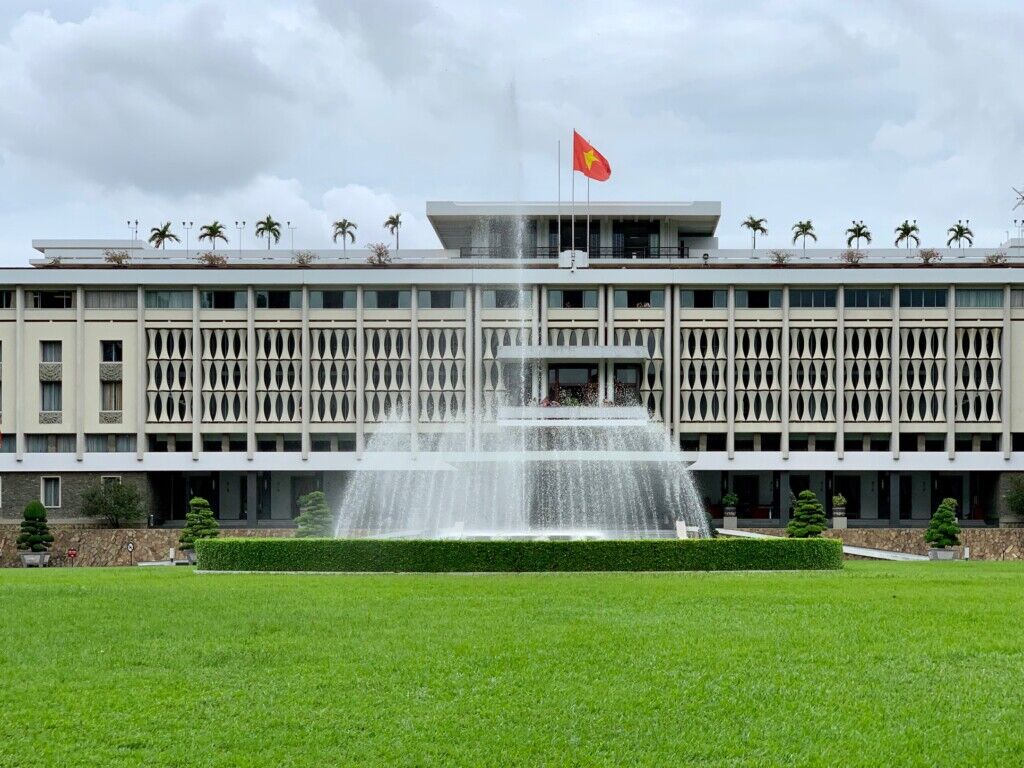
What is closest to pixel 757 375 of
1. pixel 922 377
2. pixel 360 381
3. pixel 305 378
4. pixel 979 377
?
pixel 922 377

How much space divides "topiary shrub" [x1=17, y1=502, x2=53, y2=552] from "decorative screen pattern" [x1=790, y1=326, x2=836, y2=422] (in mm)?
34110

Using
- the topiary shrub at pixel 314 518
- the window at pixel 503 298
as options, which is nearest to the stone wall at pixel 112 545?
the topiary shrub at pixel 314 518

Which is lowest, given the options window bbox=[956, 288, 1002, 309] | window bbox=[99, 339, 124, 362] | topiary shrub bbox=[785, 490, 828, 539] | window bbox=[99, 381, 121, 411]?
topiary shrub bbox=[785, 490, 828, 539]

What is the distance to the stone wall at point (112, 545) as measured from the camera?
52.4 metres

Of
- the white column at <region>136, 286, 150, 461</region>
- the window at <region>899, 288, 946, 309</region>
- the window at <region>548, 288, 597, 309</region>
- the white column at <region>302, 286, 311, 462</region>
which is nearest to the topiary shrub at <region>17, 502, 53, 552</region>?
the white column at <region>136, 286, 150, 461</region>

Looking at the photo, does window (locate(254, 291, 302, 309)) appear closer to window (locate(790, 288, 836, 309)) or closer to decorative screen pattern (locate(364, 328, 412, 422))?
decorative screen pattern (locate(364, 328, 412, 422))

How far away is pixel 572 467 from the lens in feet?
125

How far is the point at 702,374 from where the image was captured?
2382 inches

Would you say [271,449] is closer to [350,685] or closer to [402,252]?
[402,252]

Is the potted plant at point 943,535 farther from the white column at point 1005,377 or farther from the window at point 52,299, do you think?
the window at point 52,299

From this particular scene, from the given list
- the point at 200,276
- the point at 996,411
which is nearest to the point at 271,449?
the point at 200,276

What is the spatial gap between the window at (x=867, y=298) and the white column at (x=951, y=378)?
112 inches

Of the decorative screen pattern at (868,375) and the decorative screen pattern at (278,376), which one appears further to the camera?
the decorative screen pattern at (278,376)

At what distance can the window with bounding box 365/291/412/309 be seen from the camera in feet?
202
